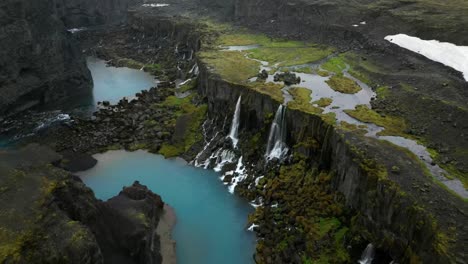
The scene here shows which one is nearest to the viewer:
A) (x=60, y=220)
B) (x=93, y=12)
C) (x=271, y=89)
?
(x=60, y=220)

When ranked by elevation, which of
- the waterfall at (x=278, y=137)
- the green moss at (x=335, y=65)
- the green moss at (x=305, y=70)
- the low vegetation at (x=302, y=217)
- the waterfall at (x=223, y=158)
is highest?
the green moss at (x=335, y=65)

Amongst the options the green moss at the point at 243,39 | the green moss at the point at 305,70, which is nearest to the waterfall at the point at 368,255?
the green moss at the point at 305,70

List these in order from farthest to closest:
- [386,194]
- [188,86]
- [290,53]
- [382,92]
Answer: [188,86]
[290,53]
[382,92]
[386,194]

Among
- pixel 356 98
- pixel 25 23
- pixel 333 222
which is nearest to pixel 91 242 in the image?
pixel 333 222

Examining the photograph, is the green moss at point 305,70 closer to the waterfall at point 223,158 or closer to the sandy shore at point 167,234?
the waterfall at point 223,158

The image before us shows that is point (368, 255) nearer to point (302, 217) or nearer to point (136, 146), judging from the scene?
point (302, 217)

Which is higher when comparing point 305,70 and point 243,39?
point 305,70

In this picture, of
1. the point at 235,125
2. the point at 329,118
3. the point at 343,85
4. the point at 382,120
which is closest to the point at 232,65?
the point at 235,125
